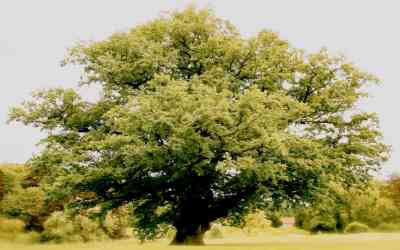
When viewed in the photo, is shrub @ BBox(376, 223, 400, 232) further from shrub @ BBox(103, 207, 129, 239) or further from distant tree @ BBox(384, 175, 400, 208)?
shrub @ BBox(103, 207, 129, 239)

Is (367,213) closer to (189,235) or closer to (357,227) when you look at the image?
(357,227)

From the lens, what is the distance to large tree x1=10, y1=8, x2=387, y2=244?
28656 mm

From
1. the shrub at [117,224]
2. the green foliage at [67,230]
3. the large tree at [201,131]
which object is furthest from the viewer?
the shrub at [117,224]

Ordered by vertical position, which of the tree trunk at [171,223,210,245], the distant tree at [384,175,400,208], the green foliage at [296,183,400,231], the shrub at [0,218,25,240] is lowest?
the tree trunk at [171,223,210,245]

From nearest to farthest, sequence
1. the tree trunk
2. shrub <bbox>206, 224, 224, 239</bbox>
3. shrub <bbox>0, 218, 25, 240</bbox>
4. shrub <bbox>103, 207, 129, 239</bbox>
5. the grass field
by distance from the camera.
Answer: the grass field → the tree trunk → shrub <bbox>0, 218, 25, 240</bbox> → shrub <bbox>206, 224, 224, 239</bbox> → shrub <bbox>103, 207, 129, 239</bbox>

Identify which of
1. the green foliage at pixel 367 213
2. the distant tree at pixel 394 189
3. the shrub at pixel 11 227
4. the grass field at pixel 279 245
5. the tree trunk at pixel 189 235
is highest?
the distant tree at pixel 394 189

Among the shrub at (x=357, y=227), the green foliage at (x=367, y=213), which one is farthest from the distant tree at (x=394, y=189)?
the shrub at (x=357, y=227)

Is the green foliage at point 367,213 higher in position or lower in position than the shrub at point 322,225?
higher

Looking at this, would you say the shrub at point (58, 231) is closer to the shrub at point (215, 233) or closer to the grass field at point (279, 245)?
the shrub at point (215, 233)

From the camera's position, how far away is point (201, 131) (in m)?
27.4

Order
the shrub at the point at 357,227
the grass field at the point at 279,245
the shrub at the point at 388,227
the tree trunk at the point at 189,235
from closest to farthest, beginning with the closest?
the grass field at the point at 279,245 < the tree trunk at the point at 189,235 < the shrub at the point at 357,227 < the shrub at the point at 388,227

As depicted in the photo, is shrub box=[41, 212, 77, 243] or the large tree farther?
shrub box=[41, 212, 77, 243]

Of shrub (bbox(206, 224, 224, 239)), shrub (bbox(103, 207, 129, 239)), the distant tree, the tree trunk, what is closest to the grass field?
the tree trunk

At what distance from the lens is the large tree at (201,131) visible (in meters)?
28.7
